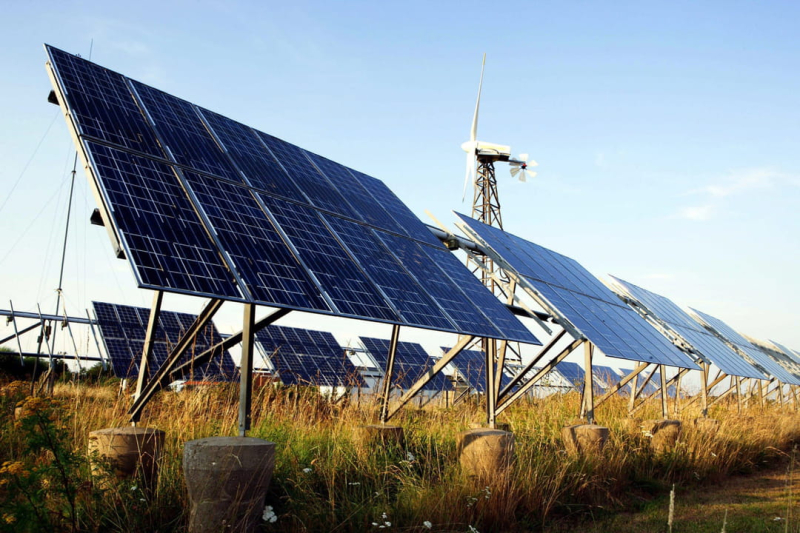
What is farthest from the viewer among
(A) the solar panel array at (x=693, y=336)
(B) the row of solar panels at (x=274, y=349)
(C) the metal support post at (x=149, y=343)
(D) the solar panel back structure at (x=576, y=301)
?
(A) the solar panel array at (x=693, y=336)

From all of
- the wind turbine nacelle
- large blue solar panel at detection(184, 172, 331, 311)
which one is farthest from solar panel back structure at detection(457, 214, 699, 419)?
the wind turbine nacelle

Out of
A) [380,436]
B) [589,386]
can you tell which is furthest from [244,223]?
[589,386]

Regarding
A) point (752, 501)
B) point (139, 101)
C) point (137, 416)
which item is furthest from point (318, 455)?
point (752, 501)

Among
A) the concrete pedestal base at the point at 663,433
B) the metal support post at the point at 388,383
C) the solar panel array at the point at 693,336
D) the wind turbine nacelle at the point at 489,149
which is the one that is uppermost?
the wind turbine nacelle at the point at 489,149

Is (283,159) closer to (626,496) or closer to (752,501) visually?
(626,496)

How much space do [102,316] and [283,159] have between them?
44.3 ft

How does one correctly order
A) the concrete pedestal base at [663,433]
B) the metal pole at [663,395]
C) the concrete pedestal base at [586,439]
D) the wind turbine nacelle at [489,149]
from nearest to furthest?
the concrete pedestal base at [586,439] < the concrete pedestal base at [663,433] < the metal pole at [663,395] < the wind turbine nacelle at [489,149]

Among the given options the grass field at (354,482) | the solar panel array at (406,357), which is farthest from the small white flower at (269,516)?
the solar panel array at (406,357)

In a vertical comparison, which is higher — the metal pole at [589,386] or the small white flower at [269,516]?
the metal pole at [589,386]

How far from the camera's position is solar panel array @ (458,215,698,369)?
45.0 ft

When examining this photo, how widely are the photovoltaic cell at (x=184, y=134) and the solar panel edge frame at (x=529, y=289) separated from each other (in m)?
6.90

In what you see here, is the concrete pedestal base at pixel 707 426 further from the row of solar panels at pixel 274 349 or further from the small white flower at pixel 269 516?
the small white flower at pixel 269 516

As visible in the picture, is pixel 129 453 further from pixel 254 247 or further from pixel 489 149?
pixel 489 149

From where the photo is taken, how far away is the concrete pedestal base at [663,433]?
40.8ft
